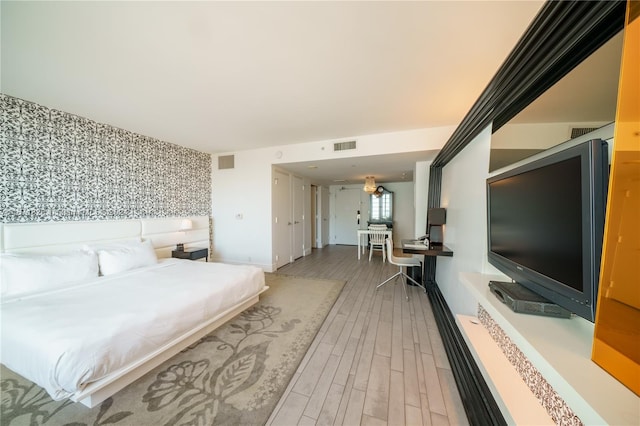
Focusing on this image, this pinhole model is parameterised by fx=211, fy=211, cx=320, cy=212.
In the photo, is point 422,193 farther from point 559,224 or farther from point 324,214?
point 324,214

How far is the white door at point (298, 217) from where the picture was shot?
5.59 metres

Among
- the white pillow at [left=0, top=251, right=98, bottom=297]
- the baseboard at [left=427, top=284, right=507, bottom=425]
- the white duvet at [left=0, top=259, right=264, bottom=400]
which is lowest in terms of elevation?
the baseboard at [left=427, top=284, right=507, bottom=425]

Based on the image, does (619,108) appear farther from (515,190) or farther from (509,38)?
(509,38)

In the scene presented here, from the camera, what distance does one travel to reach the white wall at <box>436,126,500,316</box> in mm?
1871

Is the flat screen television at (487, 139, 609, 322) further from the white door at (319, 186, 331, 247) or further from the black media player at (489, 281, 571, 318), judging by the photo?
the white door at (319, 186, 331, 247)

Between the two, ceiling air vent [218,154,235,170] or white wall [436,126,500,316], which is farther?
ceiling air vent [218,154,235,170]

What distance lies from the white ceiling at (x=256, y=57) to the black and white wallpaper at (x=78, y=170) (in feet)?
0.81

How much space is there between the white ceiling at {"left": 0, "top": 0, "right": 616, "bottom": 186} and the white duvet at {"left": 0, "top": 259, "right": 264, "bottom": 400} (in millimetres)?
2074

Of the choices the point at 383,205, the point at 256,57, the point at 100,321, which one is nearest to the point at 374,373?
the point at 100,321

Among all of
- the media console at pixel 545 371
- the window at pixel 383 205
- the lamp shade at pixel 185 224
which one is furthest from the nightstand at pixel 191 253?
the window at pixel 383 205

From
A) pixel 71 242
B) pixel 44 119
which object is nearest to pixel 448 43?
pixel 44 119

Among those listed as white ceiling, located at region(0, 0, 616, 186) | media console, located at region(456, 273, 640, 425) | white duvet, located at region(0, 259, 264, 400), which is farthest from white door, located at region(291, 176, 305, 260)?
media console, located at region(456, 273, 640, 425)

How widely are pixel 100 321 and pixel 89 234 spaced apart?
6.71 ft

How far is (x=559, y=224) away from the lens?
2.98ft
